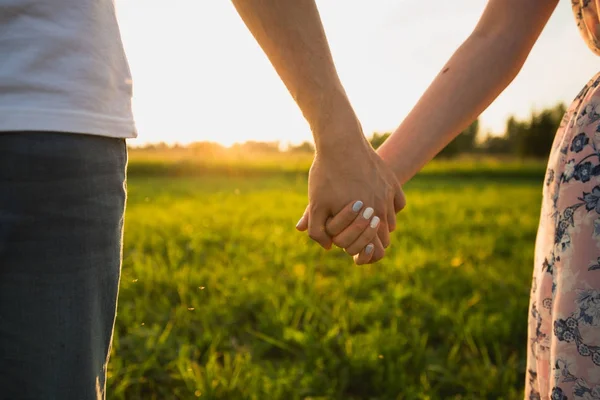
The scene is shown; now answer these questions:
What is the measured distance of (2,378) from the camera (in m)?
0.83

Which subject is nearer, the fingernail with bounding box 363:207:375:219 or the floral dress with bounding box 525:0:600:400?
the floral dress with bounding box 525:0:600:400

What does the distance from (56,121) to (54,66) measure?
8cm

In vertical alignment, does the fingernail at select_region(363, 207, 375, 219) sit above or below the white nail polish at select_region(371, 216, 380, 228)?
above

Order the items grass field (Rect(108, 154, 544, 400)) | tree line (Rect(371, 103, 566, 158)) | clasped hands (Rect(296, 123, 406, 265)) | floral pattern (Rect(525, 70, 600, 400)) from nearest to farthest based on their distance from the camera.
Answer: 1. floral pattern (Rect(525, 70, 600, 400))
2. clasped hands (Rect(296, 123, 406, 265))
3. grass field (Rect(108, 154, 544, 400))
4. tree line (Rect(371, 103, 566, 158))

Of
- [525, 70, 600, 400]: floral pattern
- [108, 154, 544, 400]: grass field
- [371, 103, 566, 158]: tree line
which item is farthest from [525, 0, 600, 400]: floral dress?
[371, 103, 566, 158]: tree line

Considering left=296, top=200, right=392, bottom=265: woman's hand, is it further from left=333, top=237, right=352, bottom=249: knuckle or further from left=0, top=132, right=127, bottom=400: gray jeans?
left=0, top=132, right=127, bottom=400: gray jeans

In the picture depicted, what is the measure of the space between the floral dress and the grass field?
Answer: 147cm

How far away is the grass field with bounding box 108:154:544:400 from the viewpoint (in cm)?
254

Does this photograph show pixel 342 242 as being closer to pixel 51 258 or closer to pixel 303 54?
pixel 303 54

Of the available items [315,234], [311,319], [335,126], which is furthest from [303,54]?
[311,319]

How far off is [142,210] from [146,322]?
4893mm

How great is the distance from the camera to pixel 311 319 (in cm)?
326

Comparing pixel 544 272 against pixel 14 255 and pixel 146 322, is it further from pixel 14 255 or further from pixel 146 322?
pixel 146 322

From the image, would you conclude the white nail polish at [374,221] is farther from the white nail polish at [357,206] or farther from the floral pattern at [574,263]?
the floral pattern at [574,263]
